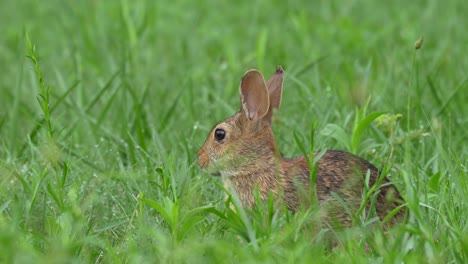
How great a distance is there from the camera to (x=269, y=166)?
4648 mm

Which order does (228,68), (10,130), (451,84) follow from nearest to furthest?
(10,130)
(451,84)
(228,68)

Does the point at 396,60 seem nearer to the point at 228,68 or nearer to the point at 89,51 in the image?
the point at 228,68

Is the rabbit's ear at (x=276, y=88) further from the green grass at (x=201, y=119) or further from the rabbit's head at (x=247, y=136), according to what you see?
the green grass at (x=201, y=119)

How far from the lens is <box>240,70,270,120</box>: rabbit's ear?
481cm

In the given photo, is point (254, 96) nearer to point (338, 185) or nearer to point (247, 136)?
point (247, 136)

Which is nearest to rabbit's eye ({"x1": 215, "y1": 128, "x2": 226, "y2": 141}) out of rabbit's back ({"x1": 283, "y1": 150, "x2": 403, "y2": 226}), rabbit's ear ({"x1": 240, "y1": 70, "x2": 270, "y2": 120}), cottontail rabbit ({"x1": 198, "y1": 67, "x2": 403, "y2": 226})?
cottontail rabbit ({"x1": 198, "y1": 67, "x2": 403, "y2": 226})

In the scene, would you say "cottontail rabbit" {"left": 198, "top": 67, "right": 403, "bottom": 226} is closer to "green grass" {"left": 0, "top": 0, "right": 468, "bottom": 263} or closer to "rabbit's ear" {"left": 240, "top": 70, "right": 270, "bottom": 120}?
"rabbit's ear" {"left": 240, "top": 70, "right": 270, "bottom": 120}

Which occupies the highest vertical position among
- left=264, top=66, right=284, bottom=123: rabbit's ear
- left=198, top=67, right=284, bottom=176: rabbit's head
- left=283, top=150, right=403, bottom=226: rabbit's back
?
left=264, top=66, right=284, bottom=123: rabbit's ear

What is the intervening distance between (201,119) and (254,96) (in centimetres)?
125

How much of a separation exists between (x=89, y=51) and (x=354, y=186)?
3.52 m

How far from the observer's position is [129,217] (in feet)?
14.3

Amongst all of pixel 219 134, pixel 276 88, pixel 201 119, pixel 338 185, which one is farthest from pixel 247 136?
pixel 201 119

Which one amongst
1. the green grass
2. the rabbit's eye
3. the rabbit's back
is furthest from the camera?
the rabbit's eye

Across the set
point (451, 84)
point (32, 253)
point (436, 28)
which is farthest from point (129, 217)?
point (436, 28)
